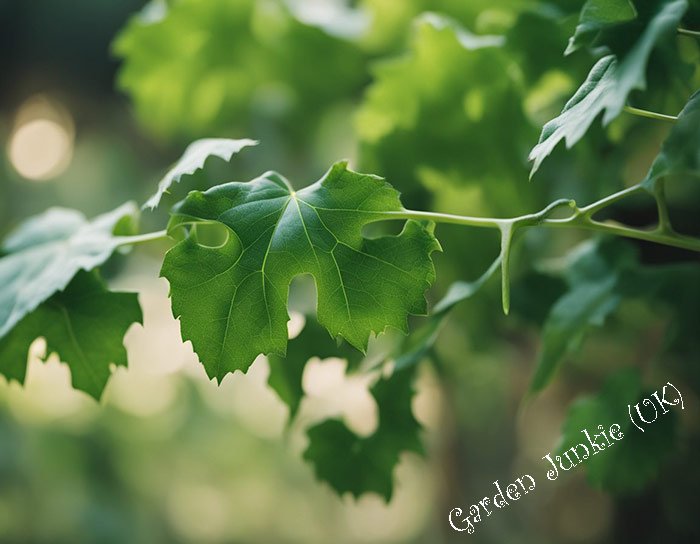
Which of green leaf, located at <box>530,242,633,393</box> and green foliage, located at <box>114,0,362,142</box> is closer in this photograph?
green leaf, located at <box>530,242,633,393</box>

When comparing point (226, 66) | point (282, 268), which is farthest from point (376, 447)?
point (226, 66)

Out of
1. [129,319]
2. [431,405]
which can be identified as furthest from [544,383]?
[431,405]

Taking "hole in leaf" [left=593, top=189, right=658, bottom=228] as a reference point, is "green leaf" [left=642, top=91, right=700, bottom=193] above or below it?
above

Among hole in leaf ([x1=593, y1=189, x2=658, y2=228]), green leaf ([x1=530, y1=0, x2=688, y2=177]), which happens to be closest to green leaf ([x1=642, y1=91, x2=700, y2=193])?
green leaf ([x1=530, y1=0, x2=688, y2=177])

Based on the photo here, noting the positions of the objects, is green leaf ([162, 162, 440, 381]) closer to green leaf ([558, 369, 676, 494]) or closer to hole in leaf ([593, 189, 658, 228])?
green leaf ([558, 369, 676, 494])

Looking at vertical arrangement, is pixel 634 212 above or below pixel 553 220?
below

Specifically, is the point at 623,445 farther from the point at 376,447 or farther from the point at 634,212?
the point at 634,212

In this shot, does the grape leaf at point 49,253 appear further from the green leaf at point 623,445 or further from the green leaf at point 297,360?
the green leaf at point 623,445
